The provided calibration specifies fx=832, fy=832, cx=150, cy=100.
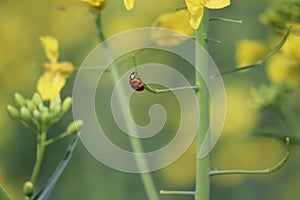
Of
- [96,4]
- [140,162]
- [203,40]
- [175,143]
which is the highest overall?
[175,143]

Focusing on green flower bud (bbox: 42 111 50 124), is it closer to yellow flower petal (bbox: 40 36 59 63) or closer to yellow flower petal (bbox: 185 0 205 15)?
yellow flower petal (bbox: 40 36 59 63)

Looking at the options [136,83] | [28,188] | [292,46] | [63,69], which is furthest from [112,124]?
[136,83]

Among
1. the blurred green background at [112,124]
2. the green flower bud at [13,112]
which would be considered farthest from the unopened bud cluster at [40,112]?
the blurred green background at [112,124]

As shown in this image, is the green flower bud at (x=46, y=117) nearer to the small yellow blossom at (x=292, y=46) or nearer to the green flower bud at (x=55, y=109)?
the green flower bud at (x=55, y=109)

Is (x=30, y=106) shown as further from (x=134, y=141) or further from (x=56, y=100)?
(x=134, y=141)

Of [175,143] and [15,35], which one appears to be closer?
[175,143]

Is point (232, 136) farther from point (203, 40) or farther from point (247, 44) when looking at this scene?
point (203, 40)

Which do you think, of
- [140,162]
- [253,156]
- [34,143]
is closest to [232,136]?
[253,156]

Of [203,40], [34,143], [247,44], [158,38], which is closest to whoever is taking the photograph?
[203,40]
